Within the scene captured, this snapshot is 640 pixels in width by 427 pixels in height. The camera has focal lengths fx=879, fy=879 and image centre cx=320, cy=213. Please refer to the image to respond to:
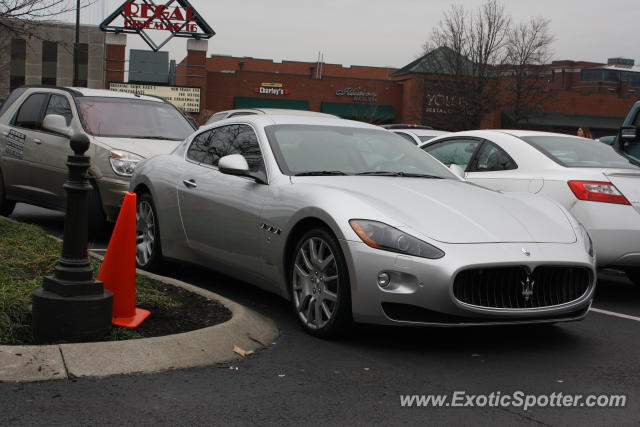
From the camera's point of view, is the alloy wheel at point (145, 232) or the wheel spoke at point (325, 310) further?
the alloy wheel at point (145, 232)

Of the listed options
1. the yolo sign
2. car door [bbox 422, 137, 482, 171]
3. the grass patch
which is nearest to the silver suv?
the grass patch

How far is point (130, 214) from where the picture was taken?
534 centimetres

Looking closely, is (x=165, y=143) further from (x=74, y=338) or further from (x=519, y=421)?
(x=519, y=421)

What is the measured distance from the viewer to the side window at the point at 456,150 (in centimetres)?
910

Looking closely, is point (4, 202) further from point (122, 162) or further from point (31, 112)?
point (122, 162)

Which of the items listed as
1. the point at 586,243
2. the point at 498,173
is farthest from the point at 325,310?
the point at 498,173

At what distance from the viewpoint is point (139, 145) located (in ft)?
32.0

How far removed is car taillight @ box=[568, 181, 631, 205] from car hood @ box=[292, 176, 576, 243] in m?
1.33

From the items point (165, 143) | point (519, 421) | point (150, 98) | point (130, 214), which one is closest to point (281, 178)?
point (130, 214)

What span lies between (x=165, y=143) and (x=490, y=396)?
21.1ft

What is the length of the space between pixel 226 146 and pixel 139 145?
9.84 feet

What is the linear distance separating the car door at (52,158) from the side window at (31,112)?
0.12m

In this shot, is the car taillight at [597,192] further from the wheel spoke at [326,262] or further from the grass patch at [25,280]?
the grass patch at [25,280]
